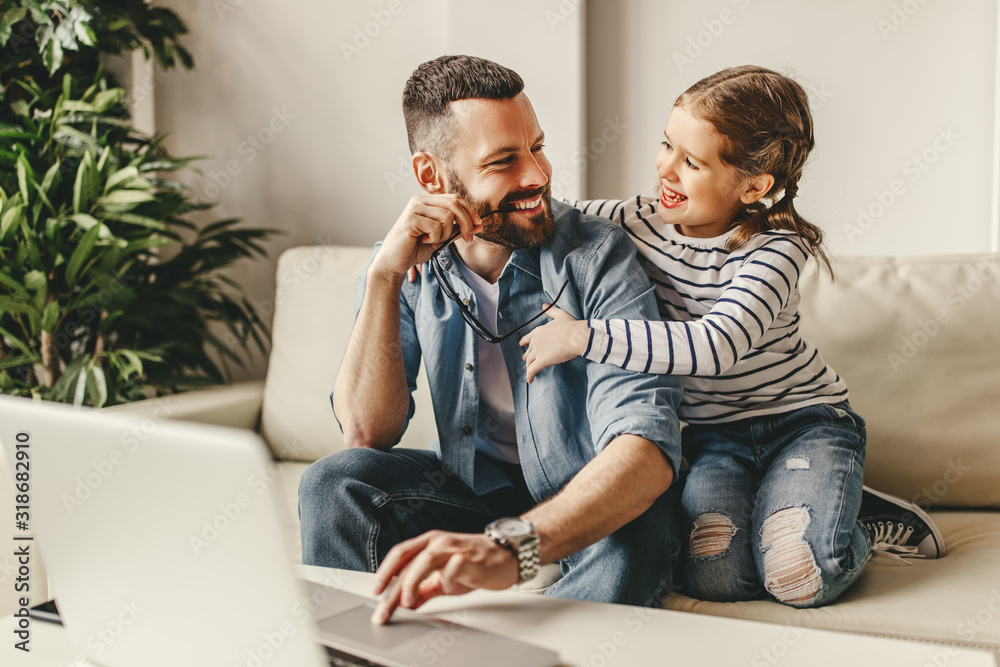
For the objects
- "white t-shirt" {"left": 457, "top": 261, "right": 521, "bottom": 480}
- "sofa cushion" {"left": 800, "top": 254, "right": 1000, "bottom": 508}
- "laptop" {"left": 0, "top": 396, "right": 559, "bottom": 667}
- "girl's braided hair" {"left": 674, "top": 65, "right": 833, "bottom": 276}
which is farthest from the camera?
"sofa cushion" {"left": 800, "top": 254, "right": 1000, "bottom": 508}

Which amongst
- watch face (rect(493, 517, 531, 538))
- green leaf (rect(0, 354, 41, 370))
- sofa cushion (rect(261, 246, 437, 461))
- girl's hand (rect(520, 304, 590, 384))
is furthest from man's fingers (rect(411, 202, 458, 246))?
green leaf (rect(0, 354, 41, 370))

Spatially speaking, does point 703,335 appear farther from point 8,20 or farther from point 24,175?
point 8,20

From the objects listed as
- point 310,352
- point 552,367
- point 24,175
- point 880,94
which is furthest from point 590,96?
point 24,175

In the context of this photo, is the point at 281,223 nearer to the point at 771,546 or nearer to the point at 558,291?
the point at 558,291

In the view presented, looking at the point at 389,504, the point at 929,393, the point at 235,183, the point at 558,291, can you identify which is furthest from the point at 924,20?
the point at 235,183

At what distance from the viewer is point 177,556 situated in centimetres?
59

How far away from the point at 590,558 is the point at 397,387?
0.45 meters

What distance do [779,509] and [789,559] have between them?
0.30 ft

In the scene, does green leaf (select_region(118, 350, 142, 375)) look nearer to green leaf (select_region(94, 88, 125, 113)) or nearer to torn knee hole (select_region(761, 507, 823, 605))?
green leaf (select_region(94, 88, 125, 113))

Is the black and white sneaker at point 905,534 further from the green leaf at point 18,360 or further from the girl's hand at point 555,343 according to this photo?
the green leaf at point 18,360

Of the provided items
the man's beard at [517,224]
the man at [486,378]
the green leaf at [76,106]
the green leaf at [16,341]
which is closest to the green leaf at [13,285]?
the green leaf at [16,341]

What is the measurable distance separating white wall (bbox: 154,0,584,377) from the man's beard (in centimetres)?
114

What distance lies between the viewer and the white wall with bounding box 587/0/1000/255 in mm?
1931

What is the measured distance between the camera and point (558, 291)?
1.35 meters
